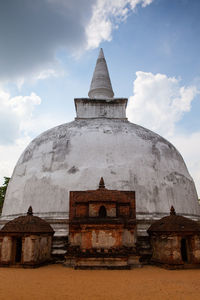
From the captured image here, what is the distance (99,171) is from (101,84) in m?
10.3

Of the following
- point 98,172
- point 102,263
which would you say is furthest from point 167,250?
point 98,172

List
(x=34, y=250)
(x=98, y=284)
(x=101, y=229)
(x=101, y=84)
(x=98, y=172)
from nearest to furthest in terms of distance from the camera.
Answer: (x=98, y=284)
(x=34, y=250)
(x=101, y=229)
(x=98, y=172)
(x=101, y=84)

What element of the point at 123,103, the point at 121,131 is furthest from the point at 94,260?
the point at 123,103

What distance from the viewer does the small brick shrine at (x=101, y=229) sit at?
8359 millimetres

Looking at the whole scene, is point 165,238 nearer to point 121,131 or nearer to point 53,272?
point 53,272

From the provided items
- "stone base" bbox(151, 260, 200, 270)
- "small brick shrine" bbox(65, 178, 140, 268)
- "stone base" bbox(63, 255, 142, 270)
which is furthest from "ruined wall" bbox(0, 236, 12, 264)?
"stone base" bbox(151, 260, 200, 270)

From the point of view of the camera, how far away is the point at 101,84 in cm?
1992

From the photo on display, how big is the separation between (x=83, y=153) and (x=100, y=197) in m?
3.61

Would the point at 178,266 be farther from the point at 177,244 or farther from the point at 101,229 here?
the point at 101,229

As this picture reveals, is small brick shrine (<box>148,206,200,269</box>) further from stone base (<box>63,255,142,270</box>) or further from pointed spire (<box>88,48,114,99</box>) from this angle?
pointed spire (<box>88,48,114,99</box>)

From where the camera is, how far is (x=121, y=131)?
552 inches

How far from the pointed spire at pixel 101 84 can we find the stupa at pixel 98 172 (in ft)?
17.9

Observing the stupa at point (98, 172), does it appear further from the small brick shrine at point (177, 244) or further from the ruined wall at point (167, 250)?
the small brick shrine at point (177, 244)

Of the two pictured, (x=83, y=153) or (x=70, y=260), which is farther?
(x=83, y=153)
